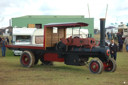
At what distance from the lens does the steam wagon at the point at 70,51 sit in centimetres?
1077

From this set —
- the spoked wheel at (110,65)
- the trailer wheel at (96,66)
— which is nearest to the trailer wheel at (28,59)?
the trailer wheel at (96,66)

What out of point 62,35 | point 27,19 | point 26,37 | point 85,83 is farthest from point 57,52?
point 27,19

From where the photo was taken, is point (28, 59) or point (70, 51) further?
point (28, 59)

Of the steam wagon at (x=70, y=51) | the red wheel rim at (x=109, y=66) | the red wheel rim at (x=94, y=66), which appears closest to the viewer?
the red wheel rim at (x=94, y=66)

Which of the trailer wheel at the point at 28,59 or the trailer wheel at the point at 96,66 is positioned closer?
the trailer wheel at the point at 96,66

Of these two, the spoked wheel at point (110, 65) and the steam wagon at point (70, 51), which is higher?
the steam wagon at point (70, 51)

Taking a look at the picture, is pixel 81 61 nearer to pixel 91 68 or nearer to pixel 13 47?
pixel 91 68

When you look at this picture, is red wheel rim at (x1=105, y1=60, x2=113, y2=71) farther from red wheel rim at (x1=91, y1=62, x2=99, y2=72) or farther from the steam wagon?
red wheel rim at (x1=91, y1=62, x2=99, y2=72)

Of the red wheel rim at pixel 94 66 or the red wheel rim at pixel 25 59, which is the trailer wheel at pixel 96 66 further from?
the red wheel rim at pixel 25 59

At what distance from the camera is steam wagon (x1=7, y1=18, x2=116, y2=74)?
10.8 meters

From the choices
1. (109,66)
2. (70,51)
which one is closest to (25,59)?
(70,51)

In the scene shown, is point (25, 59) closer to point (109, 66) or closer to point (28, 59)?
point (28, 59)

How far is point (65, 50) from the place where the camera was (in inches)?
466

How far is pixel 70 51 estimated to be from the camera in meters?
11.6
